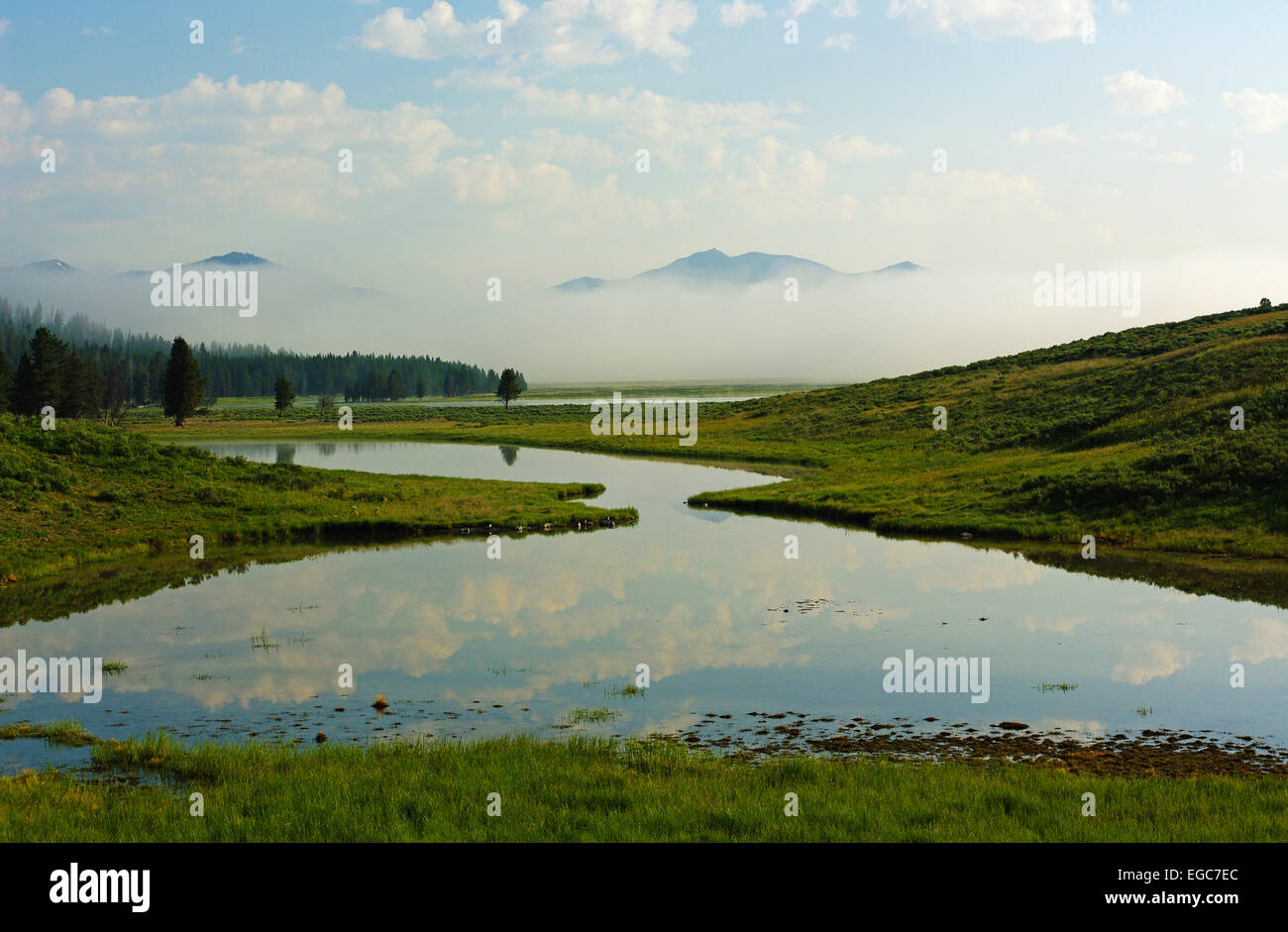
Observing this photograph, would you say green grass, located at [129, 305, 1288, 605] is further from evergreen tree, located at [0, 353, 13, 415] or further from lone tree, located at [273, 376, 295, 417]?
lone tree, located at [273, 376, 295, 417]

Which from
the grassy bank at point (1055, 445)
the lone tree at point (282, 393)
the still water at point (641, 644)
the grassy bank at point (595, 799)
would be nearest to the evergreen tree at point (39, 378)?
the grassy bank at point (1055, 445)

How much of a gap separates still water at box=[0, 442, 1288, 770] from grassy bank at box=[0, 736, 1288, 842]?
8.53 ft

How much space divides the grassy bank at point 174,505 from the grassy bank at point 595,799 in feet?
74.6

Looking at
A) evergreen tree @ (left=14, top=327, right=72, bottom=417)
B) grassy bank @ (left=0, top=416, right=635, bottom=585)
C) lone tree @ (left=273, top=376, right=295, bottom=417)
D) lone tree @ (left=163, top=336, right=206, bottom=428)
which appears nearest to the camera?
grassy bank @ (left=0, top=416, right=635, bottom=585)

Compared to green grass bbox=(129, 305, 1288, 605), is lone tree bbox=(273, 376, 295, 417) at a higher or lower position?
higher

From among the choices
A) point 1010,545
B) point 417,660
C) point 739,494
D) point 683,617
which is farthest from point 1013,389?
point 417,660

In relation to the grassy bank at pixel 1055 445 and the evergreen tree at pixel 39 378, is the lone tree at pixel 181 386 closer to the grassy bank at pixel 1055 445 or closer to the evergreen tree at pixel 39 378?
the grassy bank at pixel 1055 445

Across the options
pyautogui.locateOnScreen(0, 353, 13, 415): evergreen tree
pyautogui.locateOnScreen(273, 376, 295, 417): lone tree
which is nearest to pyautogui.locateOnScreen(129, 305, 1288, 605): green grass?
pyautogui.locateOnScreen(0, 353, 13, 415): evergreen tree

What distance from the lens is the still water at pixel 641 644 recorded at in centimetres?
1909

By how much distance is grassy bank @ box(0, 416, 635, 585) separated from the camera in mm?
37438
